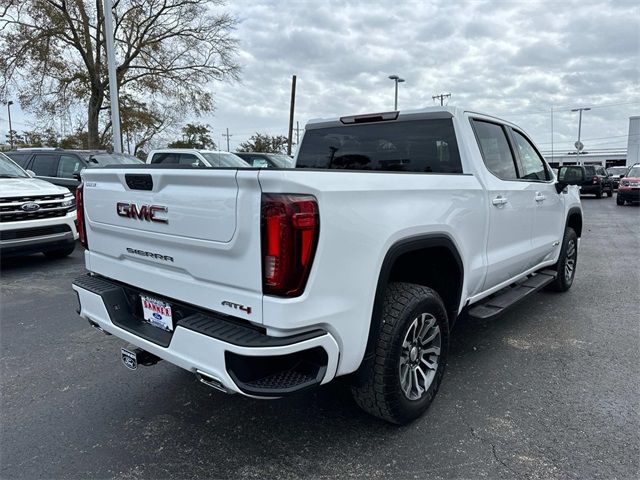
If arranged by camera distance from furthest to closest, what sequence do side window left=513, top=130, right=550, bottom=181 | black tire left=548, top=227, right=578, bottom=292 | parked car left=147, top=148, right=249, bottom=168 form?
parked car left=147, top=148, right=249, bottom=168, black tire left=548, top=227, right=578, bottom=292, side window left=513, top=130, right=550, bottom=181

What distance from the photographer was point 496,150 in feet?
13.1

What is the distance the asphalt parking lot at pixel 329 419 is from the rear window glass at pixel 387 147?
5.28ft

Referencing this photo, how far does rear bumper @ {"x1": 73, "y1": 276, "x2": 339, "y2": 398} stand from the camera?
211 cm

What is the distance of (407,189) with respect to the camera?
2.69 m

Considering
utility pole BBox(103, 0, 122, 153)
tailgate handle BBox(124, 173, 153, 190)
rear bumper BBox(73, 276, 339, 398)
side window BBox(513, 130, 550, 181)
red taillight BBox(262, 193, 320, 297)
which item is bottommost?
rear bumper BBox(73, 276, 339, 398)

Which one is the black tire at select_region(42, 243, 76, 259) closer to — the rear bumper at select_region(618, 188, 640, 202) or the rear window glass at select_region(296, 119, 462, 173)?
the rear window glass at select_region(296, 119, 462, 173)

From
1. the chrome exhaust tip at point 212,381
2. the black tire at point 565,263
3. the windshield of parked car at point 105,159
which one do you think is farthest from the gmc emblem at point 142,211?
the windshield of parked car at point 105,159

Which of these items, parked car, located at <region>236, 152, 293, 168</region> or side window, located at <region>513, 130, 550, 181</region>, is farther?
parked car, located at <region>236, 152, 293, 168</region>

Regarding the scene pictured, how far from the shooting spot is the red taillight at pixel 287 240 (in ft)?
6.76

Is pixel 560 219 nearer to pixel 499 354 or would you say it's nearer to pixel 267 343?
pixel 499 354

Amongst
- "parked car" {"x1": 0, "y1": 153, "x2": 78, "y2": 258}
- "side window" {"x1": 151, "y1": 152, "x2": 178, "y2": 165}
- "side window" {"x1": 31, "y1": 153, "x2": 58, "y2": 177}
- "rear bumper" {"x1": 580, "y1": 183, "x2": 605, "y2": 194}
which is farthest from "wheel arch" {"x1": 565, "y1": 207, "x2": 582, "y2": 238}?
"rear bumper" {"x1": 580, "y1": 183, "x2": 605, "y2": 194}

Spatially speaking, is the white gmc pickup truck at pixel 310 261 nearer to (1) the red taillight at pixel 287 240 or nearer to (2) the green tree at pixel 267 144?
(1) the red taillight at pixel 287 240

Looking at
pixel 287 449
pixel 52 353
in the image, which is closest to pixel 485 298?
pixel 287 449

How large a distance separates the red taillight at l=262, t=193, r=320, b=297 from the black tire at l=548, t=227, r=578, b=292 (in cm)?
428
